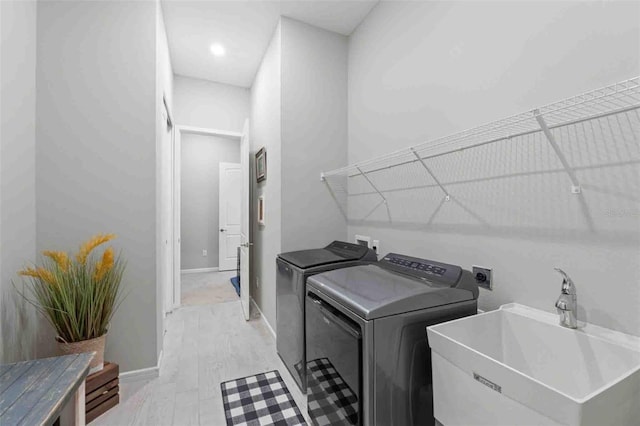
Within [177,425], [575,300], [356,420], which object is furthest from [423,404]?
[177,425]

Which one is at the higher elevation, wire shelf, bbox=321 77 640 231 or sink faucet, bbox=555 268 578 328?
wire shelf, bbox=321 77 640 231

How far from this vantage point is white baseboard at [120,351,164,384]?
1976 mm

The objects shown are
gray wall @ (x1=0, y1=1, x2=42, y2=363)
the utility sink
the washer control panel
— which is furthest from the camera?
gray wall @ (x1=0, y1=1, x2=42, y2=363)

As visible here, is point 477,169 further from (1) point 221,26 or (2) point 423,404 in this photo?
(1) point 221,26

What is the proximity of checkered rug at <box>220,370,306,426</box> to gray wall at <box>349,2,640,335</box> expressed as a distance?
126 centimetres

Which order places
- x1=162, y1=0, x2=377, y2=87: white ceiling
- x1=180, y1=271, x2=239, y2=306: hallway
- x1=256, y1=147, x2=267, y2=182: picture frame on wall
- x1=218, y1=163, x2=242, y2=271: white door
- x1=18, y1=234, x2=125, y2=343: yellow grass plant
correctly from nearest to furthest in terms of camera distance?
x1=18, y1=234, x2=125, y2=343: yellow grass plant, x1=162, y1=0, x2=377, y2=87: white ceiling, x1=256, y1=147, x2=267, y2=182: picture frame on wall, x1=180, y1=271, x2=239, y2=306: hallway, x1=218, y1=163, x2=242, y2=271: white door

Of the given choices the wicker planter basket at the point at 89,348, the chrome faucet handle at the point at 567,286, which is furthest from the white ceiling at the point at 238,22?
the wicker planter basket at the point at 89,348

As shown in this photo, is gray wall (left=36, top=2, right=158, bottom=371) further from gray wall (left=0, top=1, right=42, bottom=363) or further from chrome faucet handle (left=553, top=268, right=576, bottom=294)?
chrome faucet handle (left=553, top=268, right=576, bottom=294)

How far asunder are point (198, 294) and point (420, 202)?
3.46 m

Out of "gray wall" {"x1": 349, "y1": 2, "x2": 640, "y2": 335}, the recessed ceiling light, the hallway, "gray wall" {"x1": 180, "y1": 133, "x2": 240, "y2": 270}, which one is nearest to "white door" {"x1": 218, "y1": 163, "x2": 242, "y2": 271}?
"gray wall" {"x1": 180, "y1": 133, "x2": 240, "y2": 270}

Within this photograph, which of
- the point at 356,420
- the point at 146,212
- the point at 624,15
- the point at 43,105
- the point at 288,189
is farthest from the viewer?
the point at 288,189

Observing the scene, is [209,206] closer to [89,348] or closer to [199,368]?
[199,368]

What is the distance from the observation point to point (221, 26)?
267cm

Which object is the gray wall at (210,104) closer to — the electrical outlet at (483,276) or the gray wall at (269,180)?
the gray wall at (269,180)
